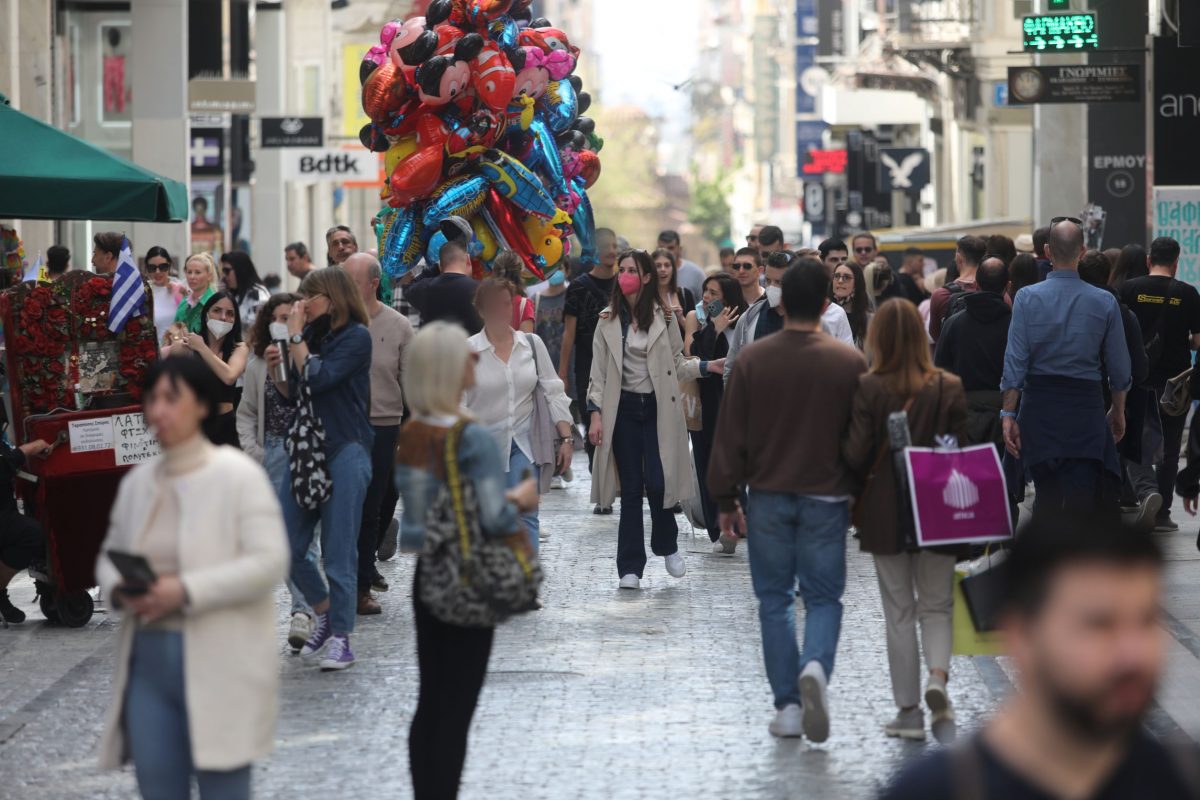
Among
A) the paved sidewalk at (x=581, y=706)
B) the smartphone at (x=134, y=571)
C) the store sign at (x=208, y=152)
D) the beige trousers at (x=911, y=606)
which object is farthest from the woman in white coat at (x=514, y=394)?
the store sign at (x=208, y=152)

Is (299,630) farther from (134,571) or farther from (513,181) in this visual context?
(513,181)

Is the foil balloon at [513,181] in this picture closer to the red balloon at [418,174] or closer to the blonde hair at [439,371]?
the red balloon at [418,174]

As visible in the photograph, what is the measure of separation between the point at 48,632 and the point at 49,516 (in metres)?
0.60

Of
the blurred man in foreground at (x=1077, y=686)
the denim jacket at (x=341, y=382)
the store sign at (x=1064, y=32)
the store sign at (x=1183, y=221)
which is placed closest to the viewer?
the blurred man in foreground at (x=1077, y=686)

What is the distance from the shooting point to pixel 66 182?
1048 centimetres

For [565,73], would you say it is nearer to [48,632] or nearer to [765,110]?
[48,632]

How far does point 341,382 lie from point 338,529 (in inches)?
25.6

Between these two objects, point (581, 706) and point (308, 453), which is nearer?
point (581, 706)

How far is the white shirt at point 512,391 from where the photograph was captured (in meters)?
10.1

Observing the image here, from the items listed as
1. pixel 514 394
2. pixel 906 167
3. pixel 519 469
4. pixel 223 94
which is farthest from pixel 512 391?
pixel 906 167

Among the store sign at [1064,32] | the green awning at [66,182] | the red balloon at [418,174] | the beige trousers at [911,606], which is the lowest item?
the beige trousers at [911,606]

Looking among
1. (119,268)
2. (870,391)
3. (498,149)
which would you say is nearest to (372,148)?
(498,149)

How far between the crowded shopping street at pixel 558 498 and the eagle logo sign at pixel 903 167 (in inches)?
972

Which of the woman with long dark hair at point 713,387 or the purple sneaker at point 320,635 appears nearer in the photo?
the purple sneaker at point 320,635
